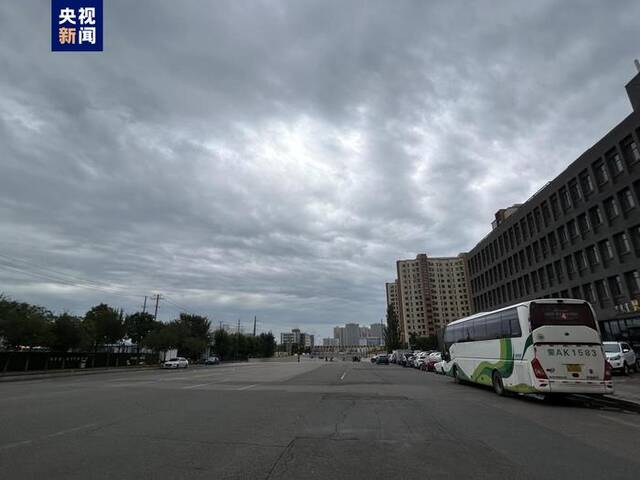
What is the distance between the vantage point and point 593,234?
140 ft

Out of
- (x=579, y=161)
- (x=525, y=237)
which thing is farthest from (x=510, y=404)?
(x=525, y=237)

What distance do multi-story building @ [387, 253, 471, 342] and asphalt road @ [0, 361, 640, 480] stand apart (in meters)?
147

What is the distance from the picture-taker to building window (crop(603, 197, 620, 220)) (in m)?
39.6

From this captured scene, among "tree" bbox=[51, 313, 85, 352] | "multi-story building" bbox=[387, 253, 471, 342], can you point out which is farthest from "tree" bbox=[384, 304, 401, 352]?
"tree" bbox=[51, 313, 85, 352]

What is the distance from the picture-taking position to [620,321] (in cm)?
4000

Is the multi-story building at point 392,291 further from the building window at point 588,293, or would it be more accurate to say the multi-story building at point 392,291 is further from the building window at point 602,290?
the building window at point 602,290

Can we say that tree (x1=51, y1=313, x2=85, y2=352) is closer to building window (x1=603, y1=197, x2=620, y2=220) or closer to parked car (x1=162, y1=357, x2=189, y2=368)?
parked car (x1=162, y1=357, x2=189, y2=368)

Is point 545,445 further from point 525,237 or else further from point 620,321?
point 525,237

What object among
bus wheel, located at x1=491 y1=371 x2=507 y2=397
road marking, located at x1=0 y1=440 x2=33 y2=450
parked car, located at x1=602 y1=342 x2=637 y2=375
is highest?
parked car, located at x1=602 y1=342 x2=637 y2=375

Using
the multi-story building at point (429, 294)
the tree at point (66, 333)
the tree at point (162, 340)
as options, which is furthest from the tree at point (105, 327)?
the multi-story building at point (429, 294)

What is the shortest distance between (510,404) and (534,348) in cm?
203

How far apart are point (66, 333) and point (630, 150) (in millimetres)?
60228

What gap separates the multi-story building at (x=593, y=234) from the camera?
37219mm

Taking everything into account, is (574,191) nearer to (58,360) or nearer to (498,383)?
(498,383)
